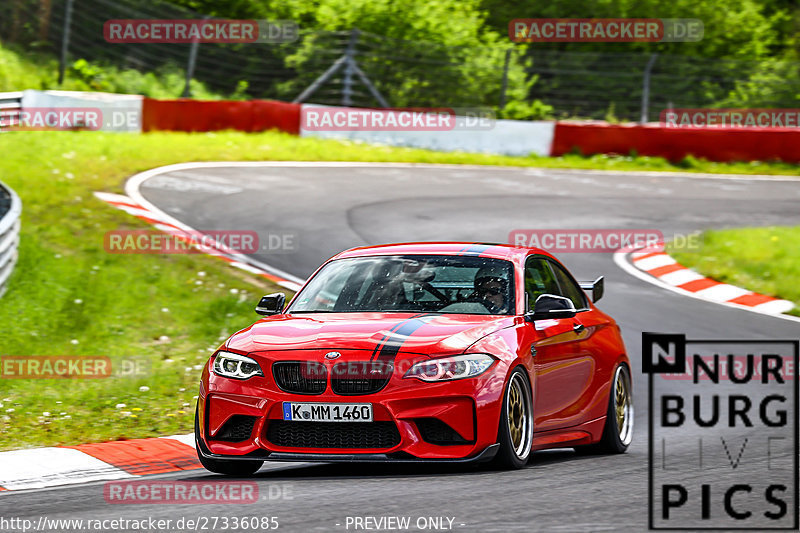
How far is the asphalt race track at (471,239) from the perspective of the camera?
576cm

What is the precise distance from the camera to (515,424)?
22.4 feet

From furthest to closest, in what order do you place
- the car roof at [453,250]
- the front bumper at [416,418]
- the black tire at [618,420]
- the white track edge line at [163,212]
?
1. the white track edge line at [163,212]
2. the black tire at [618,420]
3. the car roof at [453,250]
4. the front bumper at [416,418]

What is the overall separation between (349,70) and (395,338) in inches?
893

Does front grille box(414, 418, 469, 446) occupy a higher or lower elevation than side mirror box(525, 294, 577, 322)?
lower

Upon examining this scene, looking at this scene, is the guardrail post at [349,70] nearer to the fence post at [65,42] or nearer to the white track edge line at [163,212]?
the fence post at [65,42]

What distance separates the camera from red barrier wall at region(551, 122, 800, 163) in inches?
1017

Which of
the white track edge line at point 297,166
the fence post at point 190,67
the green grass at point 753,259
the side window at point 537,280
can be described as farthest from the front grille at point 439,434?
the fence post at point 190,67

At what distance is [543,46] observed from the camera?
4144 cm

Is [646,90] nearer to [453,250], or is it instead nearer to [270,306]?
[453,250]

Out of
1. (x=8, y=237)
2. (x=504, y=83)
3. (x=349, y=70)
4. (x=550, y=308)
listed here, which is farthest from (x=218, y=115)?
(x=550, y=308)

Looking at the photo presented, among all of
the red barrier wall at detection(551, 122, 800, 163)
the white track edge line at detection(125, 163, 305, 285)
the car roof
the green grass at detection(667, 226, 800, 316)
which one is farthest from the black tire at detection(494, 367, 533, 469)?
the red barrier wall at detection(551, 122, 800, 163)

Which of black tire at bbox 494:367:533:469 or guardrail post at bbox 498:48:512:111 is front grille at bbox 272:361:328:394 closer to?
black tire at bbox 494:367:533:469

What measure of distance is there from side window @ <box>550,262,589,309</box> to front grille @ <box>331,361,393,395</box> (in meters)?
2.30

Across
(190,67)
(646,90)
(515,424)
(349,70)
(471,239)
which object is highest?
(190,67)
